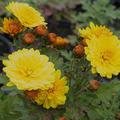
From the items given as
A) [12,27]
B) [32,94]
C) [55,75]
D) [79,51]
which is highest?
[12,27]

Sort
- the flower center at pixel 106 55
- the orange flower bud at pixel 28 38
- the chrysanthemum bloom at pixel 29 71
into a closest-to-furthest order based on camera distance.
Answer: the chrysanthemum bloom at pixel 29 71, the flower center at pixel 106 55, the orange flower bud at pixel 28 38

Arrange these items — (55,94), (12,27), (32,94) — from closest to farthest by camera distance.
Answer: (32,94)
(55,94)
(12,27)

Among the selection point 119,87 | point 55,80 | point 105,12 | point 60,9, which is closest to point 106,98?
point 119,87

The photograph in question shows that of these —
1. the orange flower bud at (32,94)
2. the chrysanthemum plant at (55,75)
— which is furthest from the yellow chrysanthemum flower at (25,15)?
the orange flower bud at (32,94)

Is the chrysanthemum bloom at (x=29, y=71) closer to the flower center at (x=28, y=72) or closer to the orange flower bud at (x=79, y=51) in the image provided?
the flower center at (x=28, y=72)

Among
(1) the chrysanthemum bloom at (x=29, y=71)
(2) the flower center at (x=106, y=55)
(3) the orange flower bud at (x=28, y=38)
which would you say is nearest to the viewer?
(1) the chrysanthemum bloom at (x=29, y=71)

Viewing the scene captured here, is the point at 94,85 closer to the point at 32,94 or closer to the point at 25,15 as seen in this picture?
the point at 32,94

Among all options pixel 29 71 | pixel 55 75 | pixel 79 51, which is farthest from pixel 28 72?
pixel 79 51

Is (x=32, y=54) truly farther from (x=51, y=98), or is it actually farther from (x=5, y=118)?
(x=5, y=118)

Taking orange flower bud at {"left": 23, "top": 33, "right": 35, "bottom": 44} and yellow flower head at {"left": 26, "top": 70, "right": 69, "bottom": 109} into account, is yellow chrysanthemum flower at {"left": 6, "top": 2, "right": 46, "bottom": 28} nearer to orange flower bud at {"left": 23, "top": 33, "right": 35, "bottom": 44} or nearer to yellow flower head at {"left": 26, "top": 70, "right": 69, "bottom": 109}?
orange flower bud at {"left": 23, "top": 33, "right": 35, "bottom": 44}
